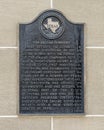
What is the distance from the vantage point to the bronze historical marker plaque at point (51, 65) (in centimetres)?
574

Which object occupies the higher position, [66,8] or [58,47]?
[66,8]

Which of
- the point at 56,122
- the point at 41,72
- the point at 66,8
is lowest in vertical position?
the point at 56,122

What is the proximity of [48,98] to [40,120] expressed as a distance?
315mm

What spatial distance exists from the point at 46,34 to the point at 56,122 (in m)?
1.19

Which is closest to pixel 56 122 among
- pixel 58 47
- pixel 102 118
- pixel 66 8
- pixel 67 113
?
pixel 67 113

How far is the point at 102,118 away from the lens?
584cm

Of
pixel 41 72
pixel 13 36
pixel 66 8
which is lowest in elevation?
pixel 41 72

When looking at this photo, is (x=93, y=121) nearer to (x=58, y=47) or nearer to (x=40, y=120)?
(x=40, y=120)

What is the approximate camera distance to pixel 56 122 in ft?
19.0

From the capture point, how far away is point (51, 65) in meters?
5.76

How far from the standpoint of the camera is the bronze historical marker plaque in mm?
5742

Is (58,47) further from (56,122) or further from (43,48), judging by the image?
(56,122)

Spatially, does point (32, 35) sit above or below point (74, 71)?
above

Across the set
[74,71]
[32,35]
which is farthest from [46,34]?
[74,71]
